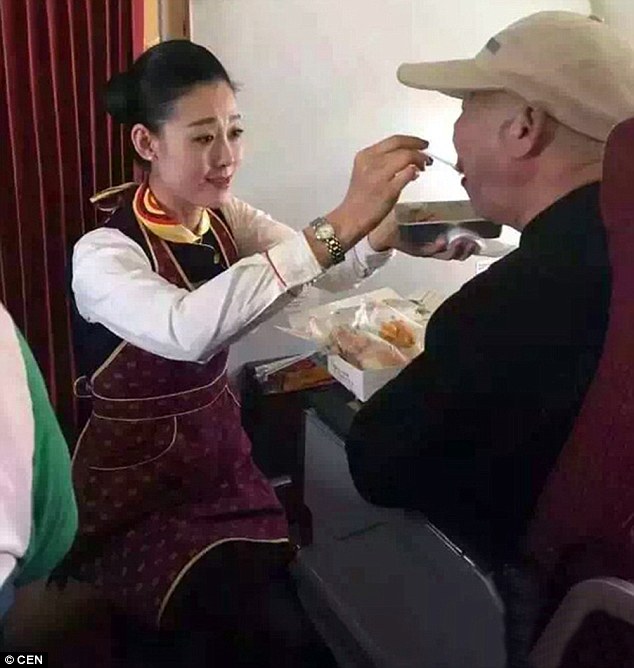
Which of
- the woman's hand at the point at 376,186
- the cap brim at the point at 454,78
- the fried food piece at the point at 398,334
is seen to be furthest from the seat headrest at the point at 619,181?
the fried food piece at the point at 398,334

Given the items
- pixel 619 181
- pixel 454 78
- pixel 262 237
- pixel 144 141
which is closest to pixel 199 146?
pixel 144 141

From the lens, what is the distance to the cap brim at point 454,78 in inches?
41.9

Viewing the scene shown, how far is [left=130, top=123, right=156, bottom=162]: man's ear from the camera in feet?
4.77

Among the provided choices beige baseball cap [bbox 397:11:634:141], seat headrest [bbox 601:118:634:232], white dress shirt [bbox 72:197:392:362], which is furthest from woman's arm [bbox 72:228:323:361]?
seat headrest [bbox 601:118:634:232]

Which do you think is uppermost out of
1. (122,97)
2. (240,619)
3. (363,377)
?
(122,97)

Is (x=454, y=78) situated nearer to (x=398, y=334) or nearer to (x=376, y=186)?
(x=376, y=186)

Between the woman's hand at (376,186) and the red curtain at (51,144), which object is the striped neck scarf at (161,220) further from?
the woman's hand at (376,186)

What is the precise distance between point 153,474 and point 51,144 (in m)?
0.55

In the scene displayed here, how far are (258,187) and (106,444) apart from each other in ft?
2.10

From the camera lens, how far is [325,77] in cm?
185

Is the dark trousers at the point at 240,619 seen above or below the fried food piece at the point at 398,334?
below

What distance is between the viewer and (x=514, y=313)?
0.96 meters

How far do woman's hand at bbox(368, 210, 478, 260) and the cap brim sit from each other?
272 millimetres

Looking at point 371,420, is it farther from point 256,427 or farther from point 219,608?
point 256,427
